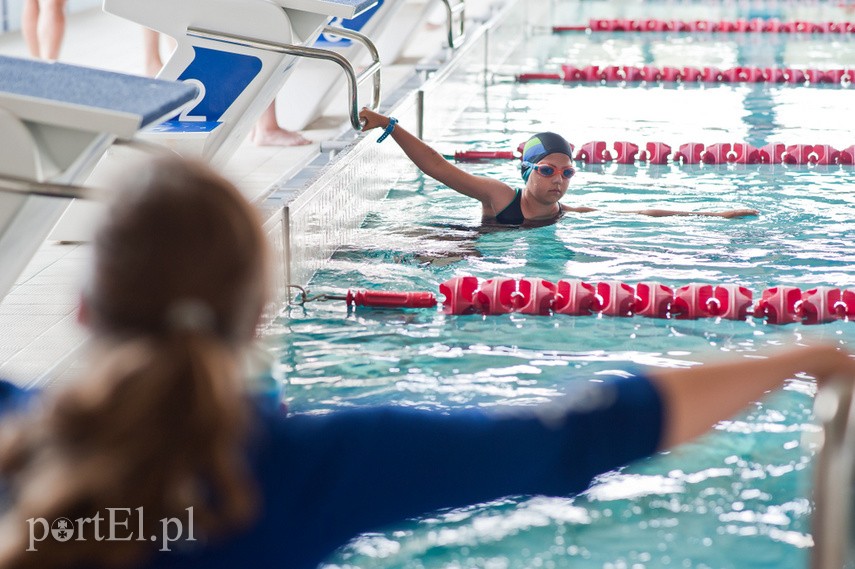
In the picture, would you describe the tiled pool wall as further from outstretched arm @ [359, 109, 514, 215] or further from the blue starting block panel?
the blue starting block panel

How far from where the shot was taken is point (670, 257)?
466 centimetres

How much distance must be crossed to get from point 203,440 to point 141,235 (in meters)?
0.15

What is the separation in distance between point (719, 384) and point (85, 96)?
150cm

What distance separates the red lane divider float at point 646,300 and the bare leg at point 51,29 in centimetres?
353

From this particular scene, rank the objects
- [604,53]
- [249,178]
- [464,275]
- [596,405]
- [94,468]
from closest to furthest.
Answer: [94,468] < [596,405] < [464,275] < [249,178] < [604,53]

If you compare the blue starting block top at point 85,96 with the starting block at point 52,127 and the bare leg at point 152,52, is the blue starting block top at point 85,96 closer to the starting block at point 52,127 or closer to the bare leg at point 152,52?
the starting block at point 52,127

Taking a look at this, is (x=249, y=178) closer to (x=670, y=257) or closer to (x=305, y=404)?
(x=670, y=257)

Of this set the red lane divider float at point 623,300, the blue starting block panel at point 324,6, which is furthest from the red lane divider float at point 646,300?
the blue starting block panel at point 324,6

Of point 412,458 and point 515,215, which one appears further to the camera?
point 515,215

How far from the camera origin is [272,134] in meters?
6.71

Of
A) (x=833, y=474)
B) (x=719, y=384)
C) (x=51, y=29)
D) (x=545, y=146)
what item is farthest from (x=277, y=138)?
(x=719, y=384)

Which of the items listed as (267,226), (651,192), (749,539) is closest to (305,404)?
(267,226)

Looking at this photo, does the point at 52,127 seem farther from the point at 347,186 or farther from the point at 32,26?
the point at 32,26

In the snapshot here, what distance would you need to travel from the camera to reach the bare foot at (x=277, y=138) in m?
6.65
